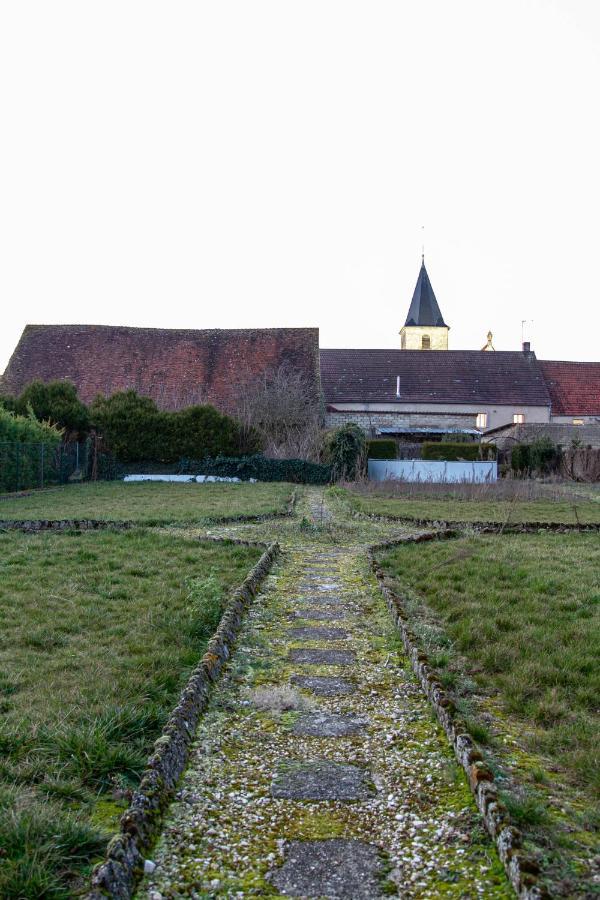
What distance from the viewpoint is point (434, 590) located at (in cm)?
672

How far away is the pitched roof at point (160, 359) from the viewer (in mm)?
30469

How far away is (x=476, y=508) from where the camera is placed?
14.2 meters

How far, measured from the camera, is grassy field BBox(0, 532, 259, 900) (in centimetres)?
256

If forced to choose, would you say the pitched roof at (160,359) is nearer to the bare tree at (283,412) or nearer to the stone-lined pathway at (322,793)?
the bare tree at (283,412)

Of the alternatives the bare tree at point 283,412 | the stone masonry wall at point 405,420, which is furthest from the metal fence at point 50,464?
the stone masonry wall at point 405,420

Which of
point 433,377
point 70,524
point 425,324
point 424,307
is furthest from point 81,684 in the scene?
point 424,307

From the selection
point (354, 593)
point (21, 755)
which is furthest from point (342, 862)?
point (354, 593)

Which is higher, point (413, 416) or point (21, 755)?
point (413, 416)

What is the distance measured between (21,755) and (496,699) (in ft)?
8.46

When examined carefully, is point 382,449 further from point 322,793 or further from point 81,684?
point 322,793

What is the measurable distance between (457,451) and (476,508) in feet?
34.6

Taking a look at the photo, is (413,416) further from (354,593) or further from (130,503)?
(354,593)

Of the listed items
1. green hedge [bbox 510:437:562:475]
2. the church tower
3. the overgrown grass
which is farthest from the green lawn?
the church tower

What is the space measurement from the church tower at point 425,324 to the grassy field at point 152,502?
3222 centimetres
